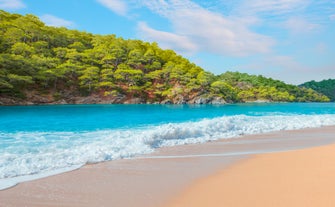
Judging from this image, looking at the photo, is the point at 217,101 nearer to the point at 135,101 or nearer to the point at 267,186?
the point at 135,101

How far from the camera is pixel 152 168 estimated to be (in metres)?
4.75

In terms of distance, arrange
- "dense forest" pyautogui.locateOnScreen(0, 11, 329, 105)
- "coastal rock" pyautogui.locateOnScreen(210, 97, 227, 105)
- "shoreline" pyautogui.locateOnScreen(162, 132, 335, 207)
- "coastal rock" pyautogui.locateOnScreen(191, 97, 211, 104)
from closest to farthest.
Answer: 1. "shoreline" pyautogui.locateOnScreen(162, 132, 335, 207)
2. "dense forest" pyautogui.locateOnScreen(0, 11, 329, 105)
3. "coastal rock" pyautogui.locateOnScreen(191, 97, 211, 104)
4. "coastal rock" pyautogui.locateOnScreen(210, 97, 227, 105)

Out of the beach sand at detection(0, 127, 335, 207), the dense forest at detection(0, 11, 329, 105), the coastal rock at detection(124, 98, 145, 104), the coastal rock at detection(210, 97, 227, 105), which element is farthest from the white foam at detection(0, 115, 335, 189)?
the coastal rock at detection(210, 97, 227, 105)

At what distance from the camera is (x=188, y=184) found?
12.3 feet

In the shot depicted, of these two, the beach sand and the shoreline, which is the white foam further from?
the shoreline

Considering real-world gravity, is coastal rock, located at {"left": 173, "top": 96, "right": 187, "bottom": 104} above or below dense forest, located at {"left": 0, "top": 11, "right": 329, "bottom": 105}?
below

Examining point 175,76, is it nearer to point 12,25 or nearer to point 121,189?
point 12,25

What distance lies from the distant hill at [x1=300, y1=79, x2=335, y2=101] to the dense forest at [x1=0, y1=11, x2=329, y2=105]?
3167 inches

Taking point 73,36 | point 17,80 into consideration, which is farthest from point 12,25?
point 17,80

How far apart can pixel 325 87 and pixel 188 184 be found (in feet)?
480

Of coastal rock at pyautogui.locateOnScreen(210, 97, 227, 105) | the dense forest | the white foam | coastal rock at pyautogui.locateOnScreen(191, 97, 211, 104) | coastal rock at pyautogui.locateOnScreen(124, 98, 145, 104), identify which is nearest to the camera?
the white foam

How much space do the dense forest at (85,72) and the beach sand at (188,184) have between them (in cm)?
3573

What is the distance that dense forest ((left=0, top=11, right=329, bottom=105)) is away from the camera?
129 ft

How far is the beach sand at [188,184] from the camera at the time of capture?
303 cm
